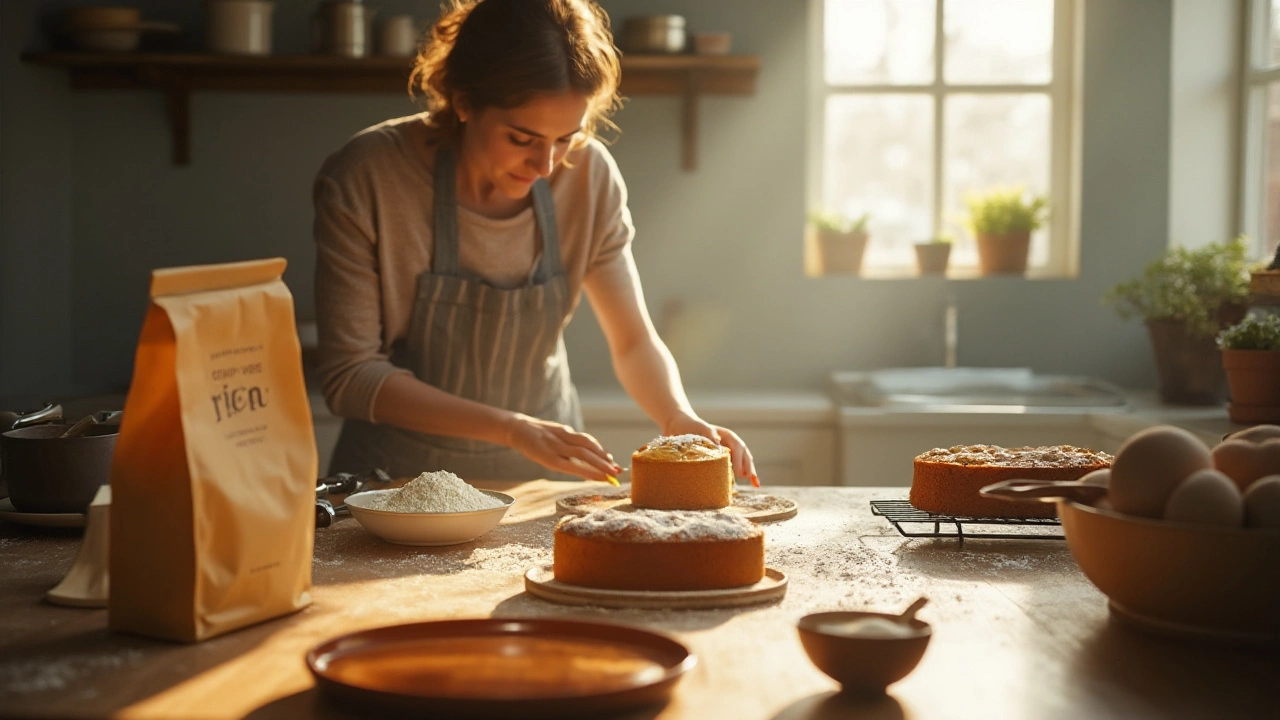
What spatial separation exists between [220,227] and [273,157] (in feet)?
0.87

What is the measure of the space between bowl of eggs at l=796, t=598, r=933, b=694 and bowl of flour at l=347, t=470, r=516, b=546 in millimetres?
551

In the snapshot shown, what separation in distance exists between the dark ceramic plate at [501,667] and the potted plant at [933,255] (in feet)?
9.55

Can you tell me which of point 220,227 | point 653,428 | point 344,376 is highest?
point 220,227

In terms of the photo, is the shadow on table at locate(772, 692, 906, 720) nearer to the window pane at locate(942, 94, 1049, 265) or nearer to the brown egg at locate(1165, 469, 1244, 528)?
the brown egg at locate(1165, 469, 1244, 528)

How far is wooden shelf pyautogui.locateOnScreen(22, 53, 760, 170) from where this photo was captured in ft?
11.5

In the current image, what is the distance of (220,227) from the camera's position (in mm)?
3693

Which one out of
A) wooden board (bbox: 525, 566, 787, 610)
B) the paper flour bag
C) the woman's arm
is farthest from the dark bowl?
the woman's arm

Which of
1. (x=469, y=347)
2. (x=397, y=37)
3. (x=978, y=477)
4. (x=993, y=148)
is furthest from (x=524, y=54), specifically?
(x=993, y=148)

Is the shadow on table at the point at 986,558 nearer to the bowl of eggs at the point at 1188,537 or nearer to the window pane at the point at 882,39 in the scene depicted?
the bowl of eggs at the point at 1188,537

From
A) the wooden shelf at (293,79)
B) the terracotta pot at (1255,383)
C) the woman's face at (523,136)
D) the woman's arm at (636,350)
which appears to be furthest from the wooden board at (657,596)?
the wooden shelf at (293,79)

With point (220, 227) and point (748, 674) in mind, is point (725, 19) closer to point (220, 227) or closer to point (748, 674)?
point (220, 227)

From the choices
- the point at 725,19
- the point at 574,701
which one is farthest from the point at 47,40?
the point at 574,701

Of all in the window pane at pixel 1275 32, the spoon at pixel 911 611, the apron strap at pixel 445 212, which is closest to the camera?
the spoon at pixel 911 611

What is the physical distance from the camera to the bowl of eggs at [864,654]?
86 cm
